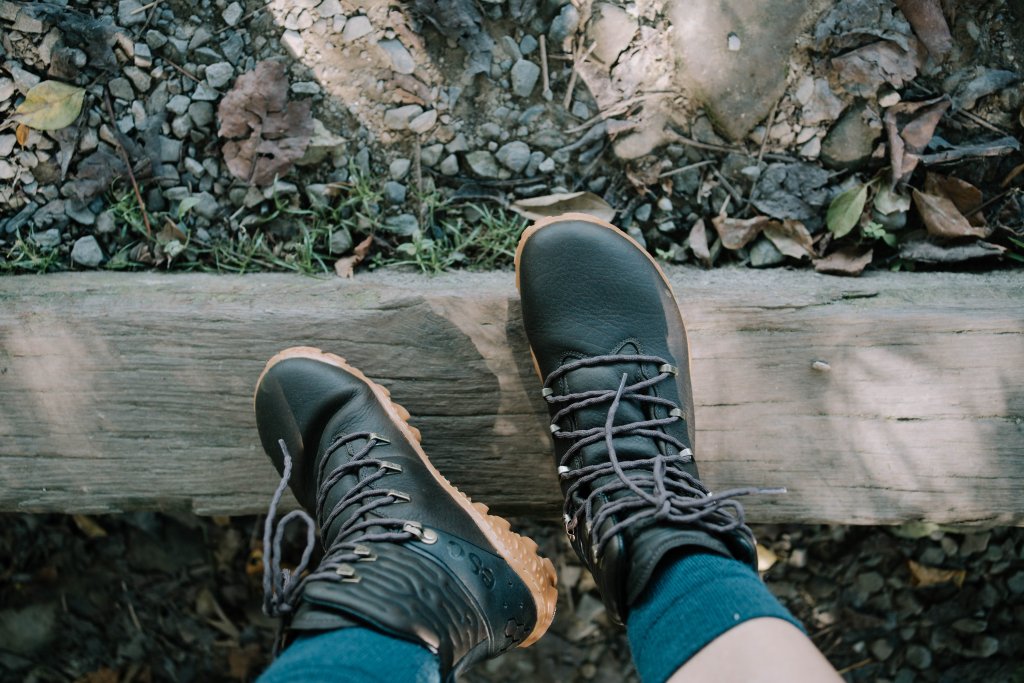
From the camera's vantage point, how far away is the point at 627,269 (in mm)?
1646

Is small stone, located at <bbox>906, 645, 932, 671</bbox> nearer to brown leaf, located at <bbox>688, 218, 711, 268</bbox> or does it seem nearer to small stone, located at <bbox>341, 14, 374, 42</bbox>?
brown leaf, located at <bbox>688, 218, 711, 268</bbox>


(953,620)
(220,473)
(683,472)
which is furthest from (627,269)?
(953,620)

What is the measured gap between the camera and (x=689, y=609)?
125cm

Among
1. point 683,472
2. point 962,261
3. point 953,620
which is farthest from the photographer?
point 953,620

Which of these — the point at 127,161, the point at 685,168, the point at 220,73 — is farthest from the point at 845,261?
Result: the point at 127,161

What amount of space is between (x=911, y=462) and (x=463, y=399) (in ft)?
3.41

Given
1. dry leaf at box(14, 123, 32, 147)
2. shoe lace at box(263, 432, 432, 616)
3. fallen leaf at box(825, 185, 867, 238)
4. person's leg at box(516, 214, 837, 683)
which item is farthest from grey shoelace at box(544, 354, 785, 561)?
dry leaf at box(14, 123, 32, 147)

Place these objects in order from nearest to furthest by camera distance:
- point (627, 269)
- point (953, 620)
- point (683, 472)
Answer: point (683, 472) → point (627, 269) → point (953, 620)

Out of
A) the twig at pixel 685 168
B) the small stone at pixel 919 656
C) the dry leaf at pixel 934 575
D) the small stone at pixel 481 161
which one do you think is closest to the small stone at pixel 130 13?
the small stone at pixel 481 161

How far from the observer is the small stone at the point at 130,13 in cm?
184

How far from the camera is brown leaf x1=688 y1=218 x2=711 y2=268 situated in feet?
5.98

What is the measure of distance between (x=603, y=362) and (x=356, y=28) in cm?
103

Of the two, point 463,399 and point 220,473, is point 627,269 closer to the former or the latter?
point 463,399

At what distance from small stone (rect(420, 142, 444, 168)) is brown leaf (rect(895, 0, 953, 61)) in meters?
1.15
